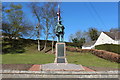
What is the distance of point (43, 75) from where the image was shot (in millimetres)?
7102

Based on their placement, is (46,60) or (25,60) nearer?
(25,60)

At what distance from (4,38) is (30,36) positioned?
5.57 metres

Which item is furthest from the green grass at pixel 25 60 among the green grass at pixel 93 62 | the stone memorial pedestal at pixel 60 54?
the stone memorial pedestal at pixel 60 54

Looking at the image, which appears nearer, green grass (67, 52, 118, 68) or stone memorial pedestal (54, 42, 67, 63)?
stone memorial pedestal (54, 42, 67, 63)

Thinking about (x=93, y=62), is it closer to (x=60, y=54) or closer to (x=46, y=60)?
(x=46, y=60)

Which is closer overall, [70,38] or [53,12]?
[53,12]

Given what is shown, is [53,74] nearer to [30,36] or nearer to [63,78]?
[63,78]

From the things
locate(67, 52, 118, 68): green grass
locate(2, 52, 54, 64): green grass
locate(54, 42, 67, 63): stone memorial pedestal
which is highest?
locate(54, 42, 67, 63): stone memorial pedestal

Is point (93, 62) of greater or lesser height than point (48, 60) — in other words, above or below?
below

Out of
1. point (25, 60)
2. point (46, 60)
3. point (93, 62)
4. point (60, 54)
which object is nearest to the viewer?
point (60, 54)

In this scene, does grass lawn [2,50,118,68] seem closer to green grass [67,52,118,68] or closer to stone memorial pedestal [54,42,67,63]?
green grass [67,52,118,68]

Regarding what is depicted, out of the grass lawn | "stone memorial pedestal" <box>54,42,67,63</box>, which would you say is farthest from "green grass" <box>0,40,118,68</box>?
"stone memorial pedestal" <box>54,42,67,63</box>

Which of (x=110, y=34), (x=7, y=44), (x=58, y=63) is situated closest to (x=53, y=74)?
(x=58, y=63)

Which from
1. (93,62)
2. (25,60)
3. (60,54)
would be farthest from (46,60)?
(93,62)
